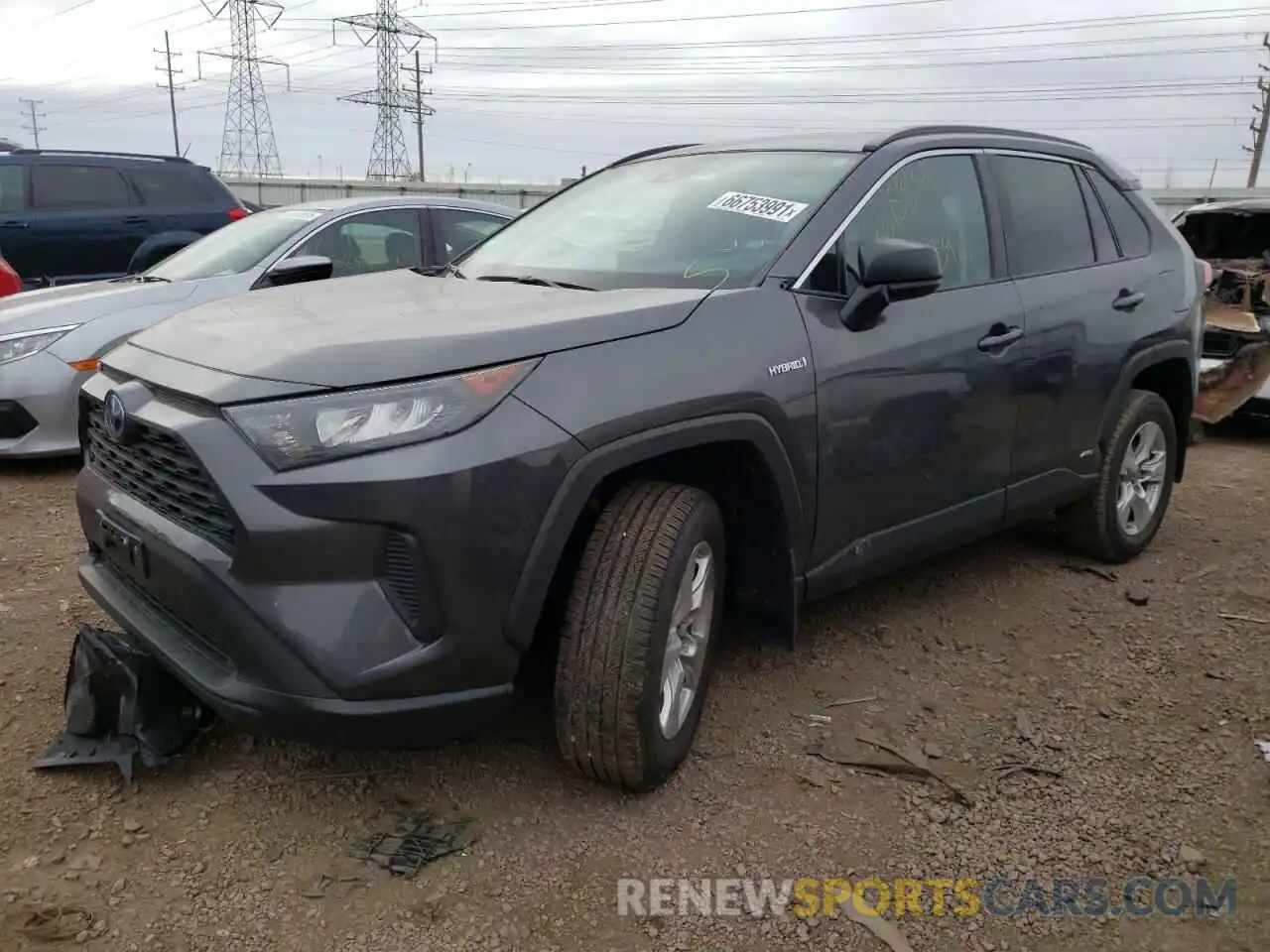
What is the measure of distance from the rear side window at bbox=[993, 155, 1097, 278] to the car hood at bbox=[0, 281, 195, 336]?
4291 millimetres

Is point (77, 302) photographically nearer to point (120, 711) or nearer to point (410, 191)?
point (120, 711)

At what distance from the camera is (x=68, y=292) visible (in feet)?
19.1

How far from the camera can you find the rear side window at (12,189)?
29.3ft

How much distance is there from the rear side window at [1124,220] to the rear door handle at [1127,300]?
0.62ft

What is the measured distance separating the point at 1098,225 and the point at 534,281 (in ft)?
8.10

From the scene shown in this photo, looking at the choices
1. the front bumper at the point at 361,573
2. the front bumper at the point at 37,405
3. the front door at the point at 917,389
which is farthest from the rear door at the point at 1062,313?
the front bumper at the point at 37,405

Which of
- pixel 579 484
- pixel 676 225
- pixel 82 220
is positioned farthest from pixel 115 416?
pixel 82 220

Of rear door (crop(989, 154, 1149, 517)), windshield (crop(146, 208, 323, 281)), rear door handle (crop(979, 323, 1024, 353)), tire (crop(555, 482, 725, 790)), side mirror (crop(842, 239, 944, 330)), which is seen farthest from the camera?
windshield (crop(146, 208, 323, 281))

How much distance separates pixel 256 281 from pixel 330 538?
407 centimetres

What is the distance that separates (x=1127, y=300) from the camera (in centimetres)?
416

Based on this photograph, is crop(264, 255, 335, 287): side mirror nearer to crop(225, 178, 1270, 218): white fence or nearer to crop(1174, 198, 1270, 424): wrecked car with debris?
crop(1174, 198, 1270, 424): wrecked car with debris

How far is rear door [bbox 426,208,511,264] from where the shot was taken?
6.54 m

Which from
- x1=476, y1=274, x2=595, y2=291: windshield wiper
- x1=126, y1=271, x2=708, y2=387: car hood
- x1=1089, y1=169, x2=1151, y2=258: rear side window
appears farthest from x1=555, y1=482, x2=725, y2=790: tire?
x1=1089, y1=169, x2=1151, y2=258: rear side window

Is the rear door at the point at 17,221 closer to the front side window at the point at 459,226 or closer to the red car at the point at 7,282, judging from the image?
the red car at the point at 7,282
